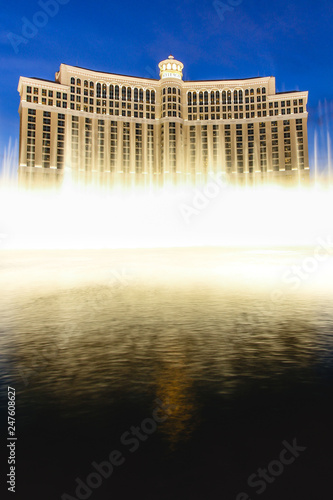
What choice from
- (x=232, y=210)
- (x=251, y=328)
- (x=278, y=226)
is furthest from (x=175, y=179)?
(x=251, y=328)

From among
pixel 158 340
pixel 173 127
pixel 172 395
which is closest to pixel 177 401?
pixel 172 395

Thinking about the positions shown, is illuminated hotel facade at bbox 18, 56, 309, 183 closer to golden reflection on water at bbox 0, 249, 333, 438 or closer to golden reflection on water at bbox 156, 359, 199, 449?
golden reflection on water at bbox 0, 249, 333, 438

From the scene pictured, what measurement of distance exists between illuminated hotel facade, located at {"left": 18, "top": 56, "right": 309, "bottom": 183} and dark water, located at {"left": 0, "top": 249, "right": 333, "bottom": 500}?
102m

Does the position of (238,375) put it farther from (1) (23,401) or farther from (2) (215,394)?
(1) (23,401)

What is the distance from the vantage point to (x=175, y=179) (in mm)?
Answer: 109688

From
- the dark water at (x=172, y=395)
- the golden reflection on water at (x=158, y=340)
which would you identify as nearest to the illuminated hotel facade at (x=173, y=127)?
the golden reflection on water at (x=158, y=340)

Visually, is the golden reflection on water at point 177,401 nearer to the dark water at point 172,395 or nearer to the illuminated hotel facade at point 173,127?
the dark water at point 172,395

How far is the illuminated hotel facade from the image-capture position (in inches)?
4168

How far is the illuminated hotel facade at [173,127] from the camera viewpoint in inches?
4168

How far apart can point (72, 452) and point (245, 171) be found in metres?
114

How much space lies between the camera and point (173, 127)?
109250mm

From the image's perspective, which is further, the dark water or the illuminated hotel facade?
the illuminated hotel facade

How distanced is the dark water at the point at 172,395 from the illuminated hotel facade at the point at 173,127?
4002 inches

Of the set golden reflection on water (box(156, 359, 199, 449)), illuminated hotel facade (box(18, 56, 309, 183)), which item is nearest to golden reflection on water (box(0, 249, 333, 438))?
golden reflection on water (box(156, 359, 199, 449))
